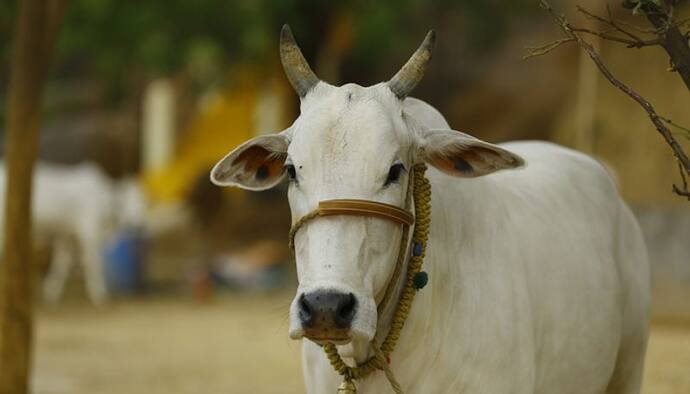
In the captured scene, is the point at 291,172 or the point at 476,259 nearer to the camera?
the point at 291,172

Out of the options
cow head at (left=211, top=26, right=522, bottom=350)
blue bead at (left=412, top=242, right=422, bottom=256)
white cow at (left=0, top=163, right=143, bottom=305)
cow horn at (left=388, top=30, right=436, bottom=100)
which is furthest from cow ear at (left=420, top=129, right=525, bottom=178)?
white cow at (left=0, top=163, right=143, bottom=305)

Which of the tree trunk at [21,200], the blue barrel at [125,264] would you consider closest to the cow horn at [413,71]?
the tree trunk at [21,200]

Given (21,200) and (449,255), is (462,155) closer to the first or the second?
(449,255)

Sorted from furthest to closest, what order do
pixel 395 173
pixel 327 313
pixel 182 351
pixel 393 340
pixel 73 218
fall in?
pixel 73 218
pixel 182 351
pixel 393 340
pixel 395 173
pixel 327 313

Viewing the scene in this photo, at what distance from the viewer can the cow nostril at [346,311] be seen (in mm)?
3363

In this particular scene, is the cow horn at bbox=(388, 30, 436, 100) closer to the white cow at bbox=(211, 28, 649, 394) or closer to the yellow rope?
the white cow at bbox=(211, 28, 649, 394)

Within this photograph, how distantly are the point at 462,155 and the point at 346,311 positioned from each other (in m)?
0.81

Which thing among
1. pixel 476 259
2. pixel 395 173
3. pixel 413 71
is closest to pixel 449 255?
pixel 476 259

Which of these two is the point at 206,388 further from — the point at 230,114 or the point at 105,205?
the point at 230,114

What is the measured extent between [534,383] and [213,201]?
1447 centimetres

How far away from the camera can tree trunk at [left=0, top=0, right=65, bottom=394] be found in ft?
22.0

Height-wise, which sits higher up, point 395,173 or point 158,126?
point 158,126

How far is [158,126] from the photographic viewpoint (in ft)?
69.2

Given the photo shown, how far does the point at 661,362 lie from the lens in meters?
8.80
